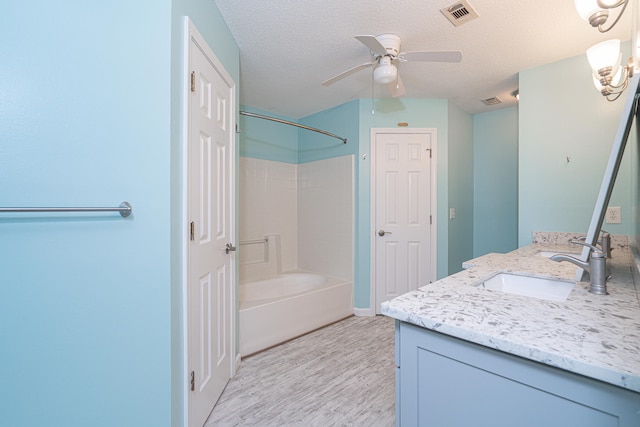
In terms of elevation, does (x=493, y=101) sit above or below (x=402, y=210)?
above

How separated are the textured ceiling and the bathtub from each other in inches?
81.7

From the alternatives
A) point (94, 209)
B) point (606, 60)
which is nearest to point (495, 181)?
point (606, 60)

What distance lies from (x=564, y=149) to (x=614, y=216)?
624mm

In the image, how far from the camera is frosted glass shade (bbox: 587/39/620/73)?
1.52m

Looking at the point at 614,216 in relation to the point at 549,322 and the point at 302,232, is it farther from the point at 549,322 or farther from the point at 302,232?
the point at 302,232

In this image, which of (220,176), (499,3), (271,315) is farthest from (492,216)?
(220,176)

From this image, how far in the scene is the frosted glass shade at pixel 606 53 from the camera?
152 centimetres

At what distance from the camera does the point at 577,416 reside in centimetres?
58

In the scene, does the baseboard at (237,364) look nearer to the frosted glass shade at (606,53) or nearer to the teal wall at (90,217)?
the teal wall at (90,217)

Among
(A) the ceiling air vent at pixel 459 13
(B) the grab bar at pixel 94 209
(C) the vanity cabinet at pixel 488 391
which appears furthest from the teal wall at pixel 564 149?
(B) the grab bar at pixel 94 209

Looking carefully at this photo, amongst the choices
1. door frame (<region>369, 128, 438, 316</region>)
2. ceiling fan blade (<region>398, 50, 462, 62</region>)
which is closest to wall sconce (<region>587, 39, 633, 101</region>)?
ceiling fan blade (<region>398, 50, 462, 62</region>)

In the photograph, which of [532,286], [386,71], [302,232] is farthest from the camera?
[302,232]

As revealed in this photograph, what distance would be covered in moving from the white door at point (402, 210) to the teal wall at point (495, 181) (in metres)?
0.96

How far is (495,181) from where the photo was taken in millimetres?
3518
